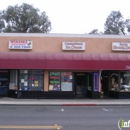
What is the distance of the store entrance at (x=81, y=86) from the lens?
25266 mm

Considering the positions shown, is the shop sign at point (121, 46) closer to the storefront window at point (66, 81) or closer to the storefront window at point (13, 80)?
the storefront window at point (66, 81)

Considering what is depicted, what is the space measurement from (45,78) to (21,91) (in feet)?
7.59

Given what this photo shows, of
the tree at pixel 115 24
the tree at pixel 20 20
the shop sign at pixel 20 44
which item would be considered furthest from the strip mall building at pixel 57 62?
the tree at pixel 115 24

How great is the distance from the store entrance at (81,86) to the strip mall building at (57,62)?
1.22 meters

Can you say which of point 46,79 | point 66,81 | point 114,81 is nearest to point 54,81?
point 46,79

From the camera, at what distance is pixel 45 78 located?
23.1 m

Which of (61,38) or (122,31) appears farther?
(122,31)

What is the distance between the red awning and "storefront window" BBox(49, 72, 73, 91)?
1.20 m

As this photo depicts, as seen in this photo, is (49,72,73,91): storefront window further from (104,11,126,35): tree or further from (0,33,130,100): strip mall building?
(104,11,126,35): tree

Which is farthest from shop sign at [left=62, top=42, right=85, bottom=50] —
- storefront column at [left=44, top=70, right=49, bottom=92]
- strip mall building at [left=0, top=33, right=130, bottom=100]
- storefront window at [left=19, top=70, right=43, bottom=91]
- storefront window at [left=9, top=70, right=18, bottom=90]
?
storefront window at [left=9, top=70, right=18, bottom=90]

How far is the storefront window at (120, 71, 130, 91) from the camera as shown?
2381cm

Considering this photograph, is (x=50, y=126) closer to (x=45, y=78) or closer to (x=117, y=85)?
(x=45, y=78)

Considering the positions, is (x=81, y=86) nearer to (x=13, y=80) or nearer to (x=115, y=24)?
(x=13, y=80)

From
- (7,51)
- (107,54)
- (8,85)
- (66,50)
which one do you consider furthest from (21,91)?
(107,54)
